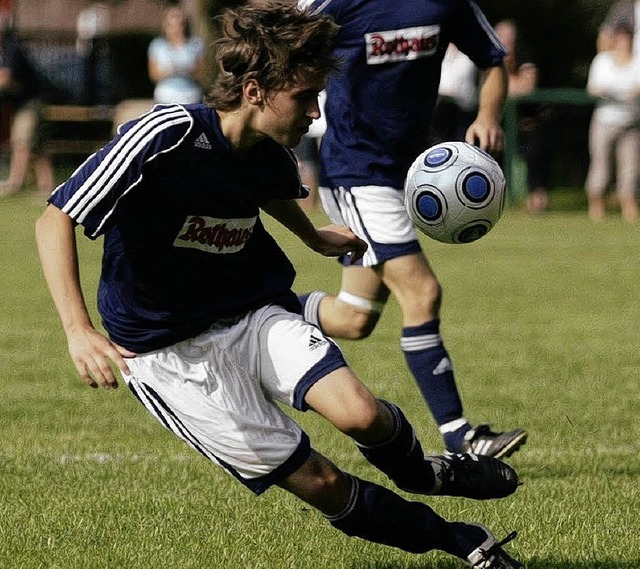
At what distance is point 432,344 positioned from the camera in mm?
5836

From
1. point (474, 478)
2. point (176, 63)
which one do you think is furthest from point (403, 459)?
point (176, 63)

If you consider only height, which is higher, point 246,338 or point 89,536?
point 246,338

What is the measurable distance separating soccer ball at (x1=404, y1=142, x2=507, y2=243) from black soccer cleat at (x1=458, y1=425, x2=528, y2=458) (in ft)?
2.49

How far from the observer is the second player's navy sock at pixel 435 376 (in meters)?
5.65

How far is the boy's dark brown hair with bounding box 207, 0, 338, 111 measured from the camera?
13.1 feet

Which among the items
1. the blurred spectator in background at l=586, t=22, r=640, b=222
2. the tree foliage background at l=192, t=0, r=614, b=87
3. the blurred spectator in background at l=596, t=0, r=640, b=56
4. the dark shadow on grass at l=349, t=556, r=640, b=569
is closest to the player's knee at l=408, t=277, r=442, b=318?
the dark shadow on grass at l=349, t=556, r=640, b=569

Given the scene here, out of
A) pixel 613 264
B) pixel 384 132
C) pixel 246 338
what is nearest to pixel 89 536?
pixel 246 338

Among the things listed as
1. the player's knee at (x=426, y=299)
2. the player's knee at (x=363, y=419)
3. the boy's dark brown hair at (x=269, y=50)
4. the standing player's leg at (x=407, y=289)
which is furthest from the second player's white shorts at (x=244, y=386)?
the player's knee at (x=426, y=299)

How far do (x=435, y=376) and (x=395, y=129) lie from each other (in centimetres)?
107

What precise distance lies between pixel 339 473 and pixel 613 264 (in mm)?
9386

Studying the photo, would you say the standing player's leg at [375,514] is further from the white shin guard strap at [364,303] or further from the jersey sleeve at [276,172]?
the white shin guard strap at [364,303]

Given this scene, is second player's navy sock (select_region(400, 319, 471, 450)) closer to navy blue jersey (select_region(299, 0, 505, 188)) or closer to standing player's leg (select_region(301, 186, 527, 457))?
standing player's leg (select_region(301, 186, 527, 457))

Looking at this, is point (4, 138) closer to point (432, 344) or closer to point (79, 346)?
point (432, 344)

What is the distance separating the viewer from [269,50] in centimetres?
401
